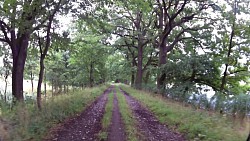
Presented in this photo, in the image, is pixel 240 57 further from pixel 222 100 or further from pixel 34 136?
pixel 34 136

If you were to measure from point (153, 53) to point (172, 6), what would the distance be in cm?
1661

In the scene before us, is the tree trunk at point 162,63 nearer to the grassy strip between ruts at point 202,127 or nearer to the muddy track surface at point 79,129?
the grassy strip between ruts at point 202,127

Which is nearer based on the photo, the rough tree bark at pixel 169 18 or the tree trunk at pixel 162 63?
the rough tree bark at pixel 169 18

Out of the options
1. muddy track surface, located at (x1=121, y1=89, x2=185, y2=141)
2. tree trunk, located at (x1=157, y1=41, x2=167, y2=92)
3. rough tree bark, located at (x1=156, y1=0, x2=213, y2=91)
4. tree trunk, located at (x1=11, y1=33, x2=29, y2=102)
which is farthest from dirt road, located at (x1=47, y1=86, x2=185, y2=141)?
tree trunk, located at (x1=157, y1=41, x2=167, y2=92)

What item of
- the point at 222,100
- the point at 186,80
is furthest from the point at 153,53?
the point at 222,100

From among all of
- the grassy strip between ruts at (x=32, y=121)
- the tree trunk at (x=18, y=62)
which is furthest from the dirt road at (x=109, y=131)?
the tree trunk at (x=18, y=62)

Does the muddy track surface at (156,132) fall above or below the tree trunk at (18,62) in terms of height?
below

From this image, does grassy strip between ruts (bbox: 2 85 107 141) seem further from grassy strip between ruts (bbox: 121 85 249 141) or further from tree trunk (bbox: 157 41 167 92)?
tree trunk (bbox: 157 41 167 92)

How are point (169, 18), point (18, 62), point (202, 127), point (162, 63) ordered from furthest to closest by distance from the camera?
point (162, 63)
point (169, 18)
point (18, 62)
point (202, 127)

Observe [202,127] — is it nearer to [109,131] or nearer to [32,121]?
[109,131]

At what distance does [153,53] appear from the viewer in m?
42.8

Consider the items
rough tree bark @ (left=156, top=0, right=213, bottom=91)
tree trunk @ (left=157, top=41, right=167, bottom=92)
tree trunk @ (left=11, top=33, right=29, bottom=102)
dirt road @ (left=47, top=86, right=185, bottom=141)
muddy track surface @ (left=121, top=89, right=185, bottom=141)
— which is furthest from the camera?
tree trunk @ (left=157, top=41, right=167, bottom=92)

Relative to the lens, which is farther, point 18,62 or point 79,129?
point 18,62

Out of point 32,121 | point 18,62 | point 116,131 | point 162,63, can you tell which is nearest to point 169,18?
point 162,63
